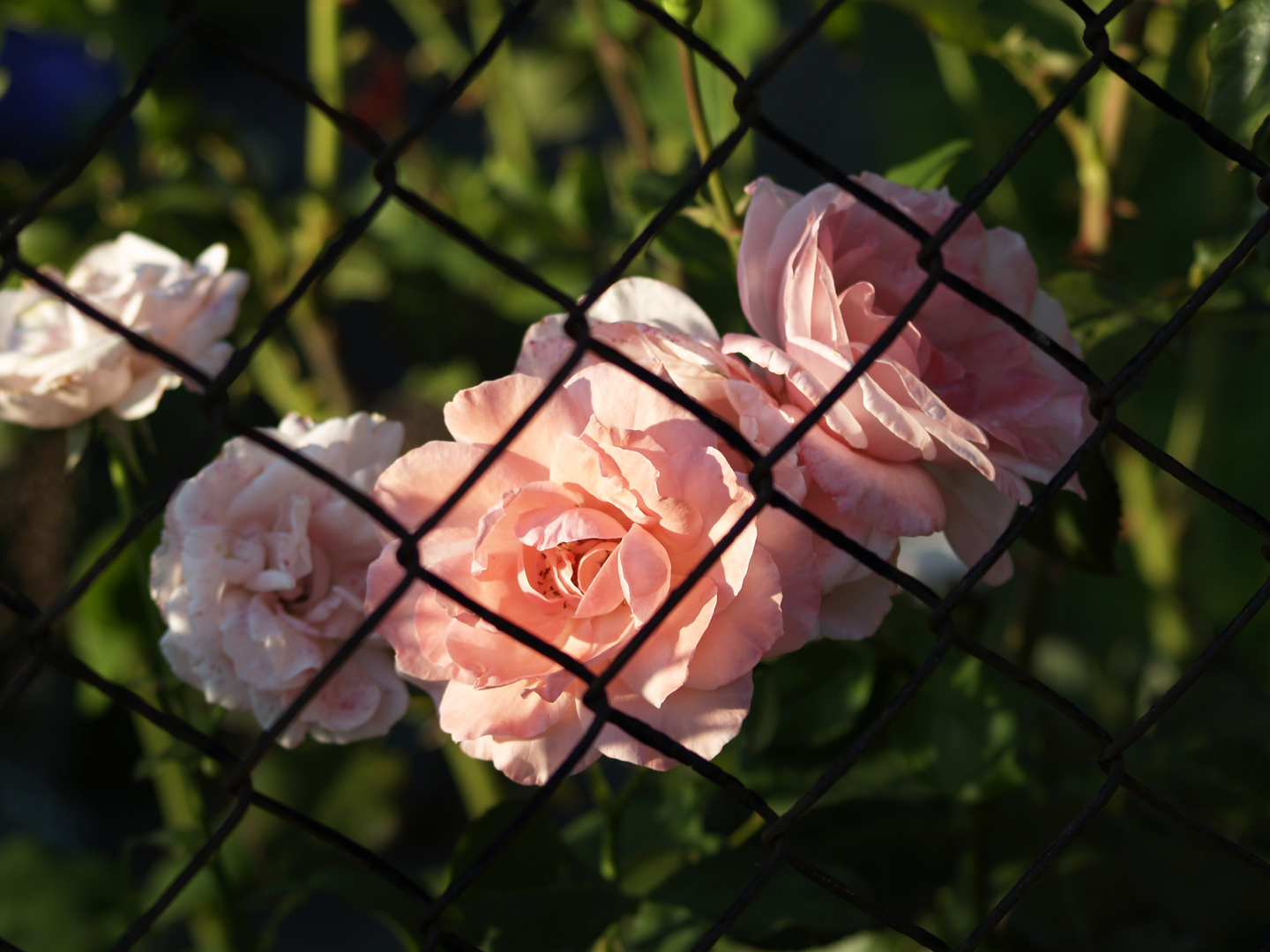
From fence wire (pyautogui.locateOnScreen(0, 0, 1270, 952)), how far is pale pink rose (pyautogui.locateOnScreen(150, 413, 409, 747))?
0.08 meters

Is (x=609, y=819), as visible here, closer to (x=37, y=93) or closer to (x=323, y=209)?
(x=323, y=209)

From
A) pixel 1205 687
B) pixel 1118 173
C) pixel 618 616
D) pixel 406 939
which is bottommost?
pixel 406 939

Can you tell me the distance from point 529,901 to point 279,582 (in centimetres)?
21

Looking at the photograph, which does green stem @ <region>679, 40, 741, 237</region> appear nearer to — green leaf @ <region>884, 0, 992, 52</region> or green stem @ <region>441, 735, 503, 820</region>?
green leaf @ <region>884, 0, 992, 52</region>

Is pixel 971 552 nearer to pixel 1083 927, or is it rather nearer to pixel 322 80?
pixel 1083 927

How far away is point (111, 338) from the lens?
48 cm

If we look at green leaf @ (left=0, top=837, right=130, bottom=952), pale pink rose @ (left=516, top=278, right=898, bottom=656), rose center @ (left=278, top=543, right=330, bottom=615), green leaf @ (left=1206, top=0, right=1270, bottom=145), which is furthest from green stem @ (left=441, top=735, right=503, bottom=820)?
green leaf @ (left=1206, top=0, right=1270, bottom=145)

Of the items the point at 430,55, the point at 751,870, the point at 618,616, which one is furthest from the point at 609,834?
the point at 430,55

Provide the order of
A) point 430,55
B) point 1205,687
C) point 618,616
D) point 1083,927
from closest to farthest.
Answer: point 618,616 < point 1083,927 < point 1205,687 < point 430,55

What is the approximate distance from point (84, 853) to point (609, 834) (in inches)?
19.2

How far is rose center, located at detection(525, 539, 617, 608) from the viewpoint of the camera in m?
0.35

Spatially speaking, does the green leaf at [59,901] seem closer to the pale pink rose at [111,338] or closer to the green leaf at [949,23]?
Result: the pale pink rose at [111,338]

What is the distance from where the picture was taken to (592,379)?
357 millimetres

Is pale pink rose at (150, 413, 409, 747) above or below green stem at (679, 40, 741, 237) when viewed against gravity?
below
